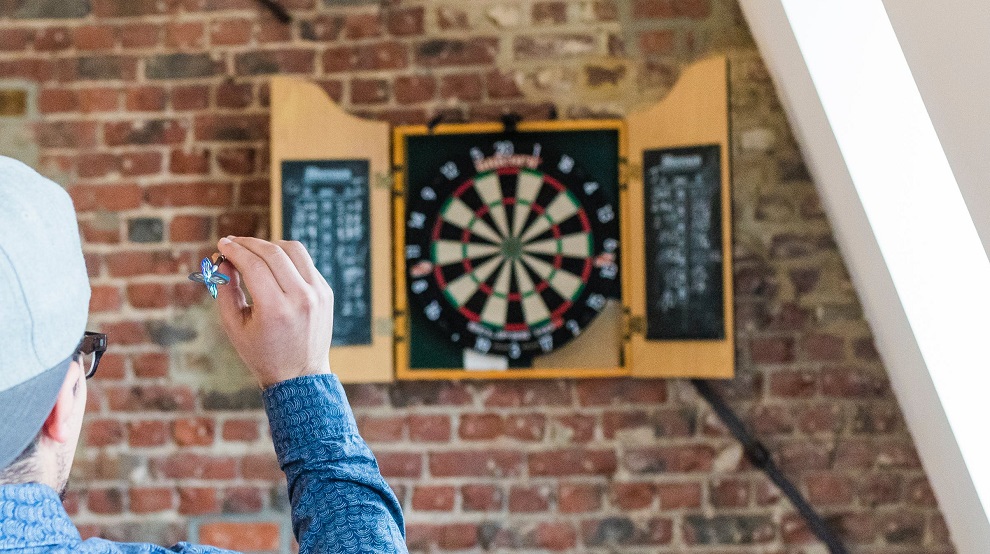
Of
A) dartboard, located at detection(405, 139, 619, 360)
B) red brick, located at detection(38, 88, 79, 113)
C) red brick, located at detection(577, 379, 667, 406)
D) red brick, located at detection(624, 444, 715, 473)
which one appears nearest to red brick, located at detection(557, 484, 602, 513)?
red brick, located at detection(624, 444, 715, 473)

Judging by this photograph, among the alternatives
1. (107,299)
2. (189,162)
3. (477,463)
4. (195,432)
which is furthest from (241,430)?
(189,162)

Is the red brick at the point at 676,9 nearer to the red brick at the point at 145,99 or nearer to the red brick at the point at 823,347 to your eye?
the red brick at the point at 823,347

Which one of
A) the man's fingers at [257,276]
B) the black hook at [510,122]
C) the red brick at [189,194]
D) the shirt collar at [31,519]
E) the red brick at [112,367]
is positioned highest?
the black hook at [510,122]

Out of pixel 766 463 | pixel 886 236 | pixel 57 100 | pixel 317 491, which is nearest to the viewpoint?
pixel 317 491

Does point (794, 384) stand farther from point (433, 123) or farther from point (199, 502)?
point (199, 502)

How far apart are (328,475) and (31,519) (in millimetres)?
242

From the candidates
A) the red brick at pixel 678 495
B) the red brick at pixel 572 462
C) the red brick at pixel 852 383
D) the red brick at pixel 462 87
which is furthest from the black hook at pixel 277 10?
the red brick at pixel 852 383

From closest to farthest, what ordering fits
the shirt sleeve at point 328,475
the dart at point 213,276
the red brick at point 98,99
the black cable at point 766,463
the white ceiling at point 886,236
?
the shirt sleeve at point 328,475
the dart at point 213,276
the white ceiling at point 886,236
the black cable at point 766,463
the red brick at point 98,99

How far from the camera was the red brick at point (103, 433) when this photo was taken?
2434 mm

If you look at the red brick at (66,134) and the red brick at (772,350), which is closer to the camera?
the red brick at (772,350)

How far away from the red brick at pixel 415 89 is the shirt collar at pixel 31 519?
185 cm

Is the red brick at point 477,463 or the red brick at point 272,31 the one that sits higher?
the red brick at point 272,31

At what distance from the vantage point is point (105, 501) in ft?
7.96

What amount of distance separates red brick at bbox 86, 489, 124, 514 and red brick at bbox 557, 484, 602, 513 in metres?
1.29
